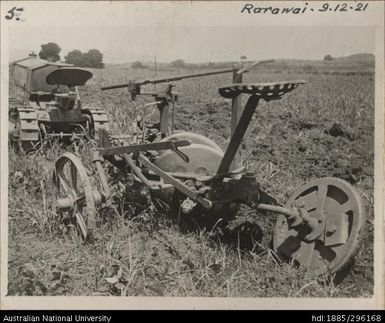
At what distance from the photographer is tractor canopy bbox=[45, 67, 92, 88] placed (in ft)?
15.1

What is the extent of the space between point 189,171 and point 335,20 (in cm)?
128

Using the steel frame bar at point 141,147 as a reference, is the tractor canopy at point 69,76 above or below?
above

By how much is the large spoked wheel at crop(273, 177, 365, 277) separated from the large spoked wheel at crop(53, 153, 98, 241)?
3.64 feet

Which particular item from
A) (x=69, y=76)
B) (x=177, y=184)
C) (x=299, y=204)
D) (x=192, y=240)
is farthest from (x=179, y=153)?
(x=69, y=76)

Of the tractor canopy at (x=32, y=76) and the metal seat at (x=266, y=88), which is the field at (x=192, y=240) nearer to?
the metal seat at (x=266, y=88)

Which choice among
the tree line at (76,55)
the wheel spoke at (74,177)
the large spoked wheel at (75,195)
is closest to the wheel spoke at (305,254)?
the large spoked wheel at (75,195)

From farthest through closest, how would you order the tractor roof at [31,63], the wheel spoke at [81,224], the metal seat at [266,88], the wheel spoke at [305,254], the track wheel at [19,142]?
the tractor roof at [31,63], the track wheel at [19,142], the wheel spoke at [81,224], the wheel spoke at [305,254], the metal seat at [266,88]

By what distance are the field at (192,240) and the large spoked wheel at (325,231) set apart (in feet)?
0.27

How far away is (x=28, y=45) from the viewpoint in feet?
10.5

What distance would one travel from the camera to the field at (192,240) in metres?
2.79

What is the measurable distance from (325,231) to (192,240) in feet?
2.71

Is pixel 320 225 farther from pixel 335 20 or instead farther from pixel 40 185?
pixel 40 185

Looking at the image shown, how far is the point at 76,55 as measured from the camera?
156 inches

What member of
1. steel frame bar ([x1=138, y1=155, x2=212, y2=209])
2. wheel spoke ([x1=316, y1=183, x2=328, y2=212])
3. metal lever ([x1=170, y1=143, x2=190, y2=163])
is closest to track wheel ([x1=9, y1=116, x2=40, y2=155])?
steel frame bar ([x1=138, y1=155, x2=212, y2=209])
